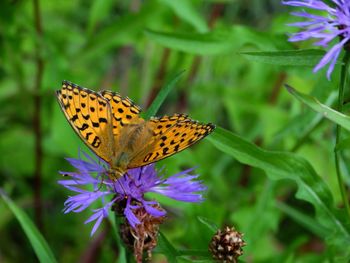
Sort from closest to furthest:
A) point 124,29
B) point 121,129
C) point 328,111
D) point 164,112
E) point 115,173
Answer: point 328,111 < point 115,173 < point 121,129 < point 124,29 < point 164,112

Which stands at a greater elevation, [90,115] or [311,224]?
[90,115]

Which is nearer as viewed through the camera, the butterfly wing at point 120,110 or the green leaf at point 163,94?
the green leaf at point 163,94

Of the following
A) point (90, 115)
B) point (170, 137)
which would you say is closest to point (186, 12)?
point (90, 115)

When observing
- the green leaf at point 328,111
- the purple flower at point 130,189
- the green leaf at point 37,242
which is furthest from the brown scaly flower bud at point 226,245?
the green leaf at point 37,242

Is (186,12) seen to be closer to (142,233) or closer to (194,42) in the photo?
(194,42)

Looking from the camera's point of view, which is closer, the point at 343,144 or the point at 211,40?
the point at 343,144

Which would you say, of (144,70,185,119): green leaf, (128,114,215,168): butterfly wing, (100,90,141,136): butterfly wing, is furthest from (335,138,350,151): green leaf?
(100,90,141,136): butterfly wing

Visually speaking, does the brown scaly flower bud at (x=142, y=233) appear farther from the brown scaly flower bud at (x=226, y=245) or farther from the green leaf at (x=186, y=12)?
the green leaf at (x=186, y=12)
